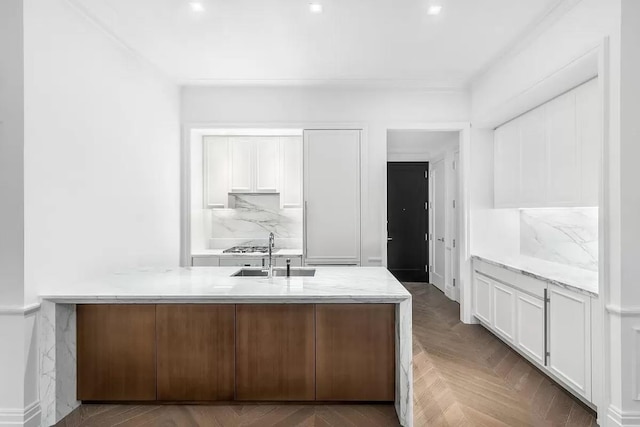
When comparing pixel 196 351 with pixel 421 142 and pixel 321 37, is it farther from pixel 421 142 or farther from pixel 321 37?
pixel 421 142

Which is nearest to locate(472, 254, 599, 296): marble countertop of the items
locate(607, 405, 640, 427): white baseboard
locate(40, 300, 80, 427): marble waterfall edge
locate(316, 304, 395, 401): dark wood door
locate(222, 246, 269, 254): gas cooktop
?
locate(607, 405, 640, 427): white baseboard

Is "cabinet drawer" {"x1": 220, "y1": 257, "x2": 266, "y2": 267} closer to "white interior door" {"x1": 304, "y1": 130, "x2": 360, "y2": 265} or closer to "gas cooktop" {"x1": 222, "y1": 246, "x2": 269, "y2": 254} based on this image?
"gas cooktop" {"x1": 222, "y1": 246, "x2": 269, "y2": 254}

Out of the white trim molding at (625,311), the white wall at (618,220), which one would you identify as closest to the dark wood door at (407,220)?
the white wall at (618,220)

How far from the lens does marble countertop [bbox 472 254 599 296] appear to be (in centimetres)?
262

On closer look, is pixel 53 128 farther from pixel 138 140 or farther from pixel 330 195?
pixel 330 195

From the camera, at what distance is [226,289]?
8.27 feet

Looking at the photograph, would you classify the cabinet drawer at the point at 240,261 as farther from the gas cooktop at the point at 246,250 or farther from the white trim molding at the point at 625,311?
the white trim molding at the point at 625,311

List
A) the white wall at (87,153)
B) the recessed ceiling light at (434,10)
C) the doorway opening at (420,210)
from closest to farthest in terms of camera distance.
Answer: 1. the white wall at (87,153)
2. the recessed ceiling light at (434,10)
3. the doorway opening at (420,210)

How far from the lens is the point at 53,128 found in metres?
2.48

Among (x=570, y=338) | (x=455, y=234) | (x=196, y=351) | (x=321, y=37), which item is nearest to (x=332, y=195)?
(x=321, y=37)

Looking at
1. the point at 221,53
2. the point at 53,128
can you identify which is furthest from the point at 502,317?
the point at 53,128

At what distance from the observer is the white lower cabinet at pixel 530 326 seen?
2.98 m

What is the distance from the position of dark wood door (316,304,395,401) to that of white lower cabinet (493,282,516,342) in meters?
1.60

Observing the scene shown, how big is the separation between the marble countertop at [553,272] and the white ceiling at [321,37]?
6.76 feet
